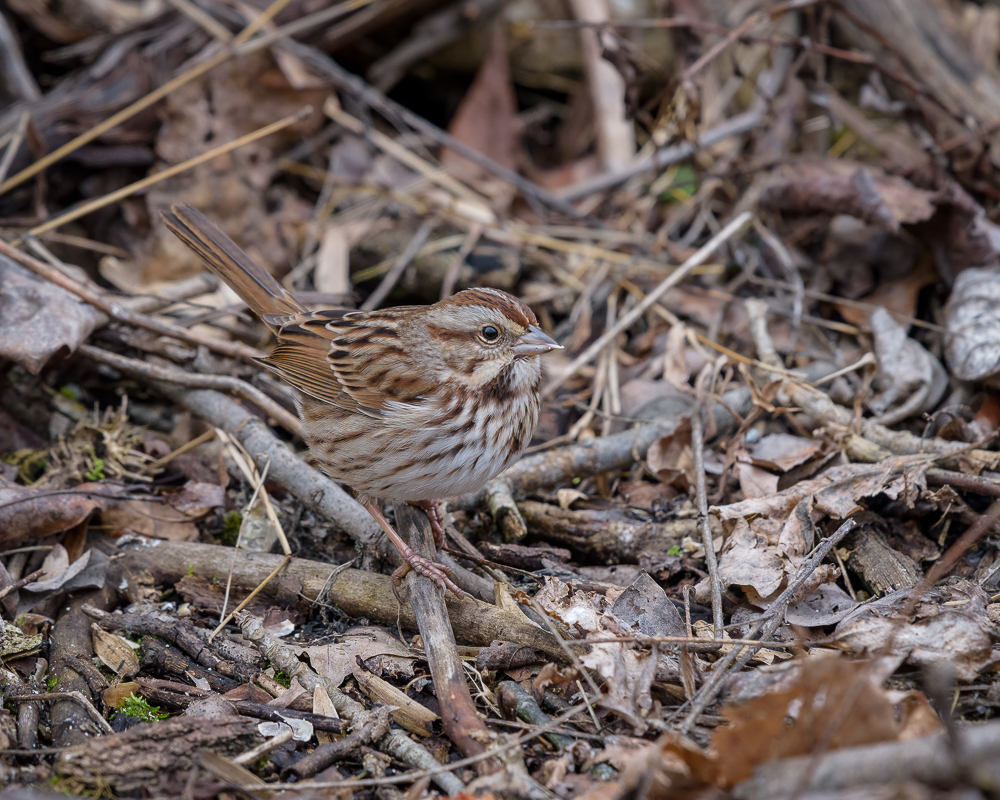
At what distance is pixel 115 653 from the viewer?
3.06 m

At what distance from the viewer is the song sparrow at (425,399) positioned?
3271 mm

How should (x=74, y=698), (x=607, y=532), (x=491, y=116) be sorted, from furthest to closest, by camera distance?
(x=491, y=116)
(x=607, y=532)
(x=74, y=698)

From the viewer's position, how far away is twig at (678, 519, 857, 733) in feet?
8.37

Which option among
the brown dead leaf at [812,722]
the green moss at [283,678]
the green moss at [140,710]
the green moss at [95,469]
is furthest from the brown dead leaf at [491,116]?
the brown dead leaf at [812,722]

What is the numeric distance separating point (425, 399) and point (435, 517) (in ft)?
1.85

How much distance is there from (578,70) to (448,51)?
102cm

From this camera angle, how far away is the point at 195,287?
4.88 meters

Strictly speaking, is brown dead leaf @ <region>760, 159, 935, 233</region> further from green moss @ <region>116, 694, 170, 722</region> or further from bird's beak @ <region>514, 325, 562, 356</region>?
green moss @ <region>116, 694, 170, 722</region>

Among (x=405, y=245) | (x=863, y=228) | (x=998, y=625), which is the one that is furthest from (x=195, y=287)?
(x=998, y=625)

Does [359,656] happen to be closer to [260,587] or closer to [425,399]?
[260,587]

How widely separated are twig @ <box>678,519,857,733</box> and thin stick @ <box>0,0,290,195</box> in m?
4.38

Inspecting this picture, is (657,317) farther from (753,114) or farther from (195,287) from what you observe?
(195,287)

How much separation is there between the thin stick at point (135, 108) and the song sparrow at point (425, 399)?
2.31m

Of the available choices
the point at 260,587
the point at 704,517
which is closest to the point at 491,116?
the point at 704,517
